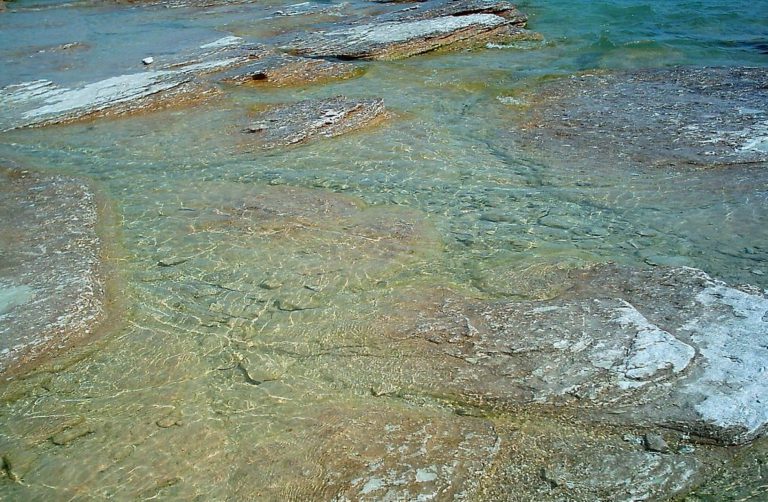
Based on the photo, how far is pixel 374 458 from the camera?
2781 mm

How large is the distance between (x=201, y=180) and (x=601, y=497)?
3963mm

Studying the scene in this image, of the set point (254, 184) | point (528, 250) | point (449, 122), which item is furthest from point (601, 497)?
point (449, 122)

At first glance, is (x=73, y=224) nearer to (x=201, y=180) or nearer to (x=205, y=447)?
(x=201, y=180)

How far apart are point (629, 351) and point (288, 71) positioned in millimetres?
6039

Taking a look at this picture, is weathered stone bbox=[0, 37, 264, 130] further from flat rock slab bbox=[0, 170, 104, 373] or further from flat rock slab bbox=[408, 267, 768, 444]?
flat rock slab bbox=[408, 267, 768, 444]

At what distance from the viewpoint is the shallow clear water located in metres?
3.11

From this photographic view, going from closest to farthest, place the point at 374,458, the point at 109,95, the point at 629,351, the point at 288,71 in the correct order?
the point at 374,458 < the point at 629,351 < the point at 109,95 < the point at 288,71

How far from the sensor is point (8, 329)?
3.66 meters

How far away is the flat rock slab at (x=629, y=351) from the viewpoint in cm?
→ 293

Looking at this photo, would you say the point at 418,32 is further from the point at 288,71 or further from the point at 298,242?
the point at 298,242

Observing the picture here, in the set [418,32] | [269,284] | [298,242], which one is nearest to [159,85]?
[418,32]

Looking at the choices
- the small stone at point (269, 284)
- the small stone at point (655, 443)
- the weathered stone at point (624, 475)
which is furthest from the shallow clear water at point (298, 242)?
the small stone at point (655, 443)

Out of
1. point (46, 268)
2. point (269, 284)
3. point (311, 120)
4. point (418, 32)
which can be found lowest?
point (269, 284)

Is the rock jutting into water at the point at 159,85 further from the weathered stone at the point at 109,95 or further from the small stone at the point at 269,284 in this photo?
the small stone at the point at 269,284
